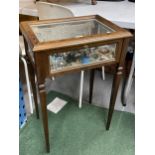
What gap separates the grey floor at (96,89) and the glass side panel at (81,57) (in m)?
0.73

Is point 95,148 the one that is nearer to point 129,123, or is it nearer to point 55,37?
point 129,123

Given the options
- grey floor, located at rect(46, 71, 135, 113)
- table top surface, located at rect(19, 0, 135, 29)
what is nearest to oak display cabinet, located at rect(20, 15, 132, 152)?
table top surface, located at rect(19, 0, 135, 29)

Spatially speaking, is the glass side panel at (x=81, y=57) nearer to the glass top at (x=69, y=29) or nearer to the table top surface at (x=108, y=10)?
the glass top at (x=69, y=29)

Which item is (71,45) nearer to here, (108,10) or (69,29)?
(69,29)

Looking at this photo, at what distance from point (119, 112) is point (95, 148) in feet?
1.35

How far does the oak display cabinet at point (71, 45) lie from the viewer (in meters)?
0.84

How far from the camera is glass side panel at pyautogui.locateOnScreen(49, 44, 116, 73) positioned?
918 millimetres

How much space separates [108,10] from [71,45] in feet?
2.53

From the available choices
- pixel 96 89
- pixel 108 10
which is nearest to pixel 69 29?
pixel 108 10

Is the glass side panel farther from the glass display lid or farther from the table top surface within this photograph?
the table top surface

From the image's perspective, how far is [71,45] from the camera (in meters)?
Result: 0.85
